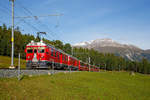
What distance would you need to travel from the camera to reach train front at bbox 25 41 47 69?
25128 mm

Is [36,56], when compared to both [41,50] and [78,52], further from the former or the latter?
[78,52]

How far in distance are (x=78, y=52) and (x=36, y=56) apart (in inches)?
3185

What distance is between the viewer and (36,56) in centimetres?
2573

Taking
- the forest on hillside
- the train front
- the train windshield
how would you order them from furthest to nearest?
the forest on hillside → the train windshield → the train front

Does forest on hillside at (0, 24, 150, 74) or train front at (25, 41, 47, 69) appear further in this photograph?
forest on hillside at (0, 24, 150, 74)

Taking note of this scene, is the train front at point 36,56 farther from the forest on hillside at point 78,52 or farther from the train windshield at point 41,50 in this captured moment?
the forest on hillside at point 78,52

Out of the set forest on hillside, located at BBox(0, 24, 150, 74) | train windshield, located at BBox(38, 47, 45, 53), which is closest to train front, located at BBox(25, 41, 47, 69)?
train windshield, located at BBox(38, 47, 45, 53)

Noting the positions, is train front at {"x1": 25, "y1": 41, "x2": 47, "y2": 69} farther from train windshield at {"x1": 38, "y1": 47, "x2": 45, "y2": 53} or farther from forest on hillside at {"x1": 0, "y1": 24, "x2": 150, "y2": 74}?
forest on hillside at {"x1": 0, "y1": 24, "x2": 150, "y2": 74}

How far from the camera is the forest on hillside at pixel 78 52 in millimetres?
65625

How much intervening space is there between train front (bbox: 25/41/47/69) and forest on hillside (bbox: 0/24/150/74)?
3.74 meters

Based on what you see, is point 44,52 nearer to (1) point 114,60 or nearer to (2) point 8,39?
(2) point 8,39

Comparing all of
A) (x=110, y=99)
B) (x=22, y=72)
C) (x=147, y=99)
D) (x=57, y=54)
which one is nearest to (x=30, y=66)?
(x=57, y=54)

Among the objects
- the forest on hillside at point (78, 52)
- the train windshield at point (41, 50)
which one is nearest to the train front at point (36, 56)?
the train windshield at point (41, 50)

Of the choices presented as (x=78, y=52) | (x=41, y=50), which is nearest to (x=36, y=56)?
(x=41, y=50)
